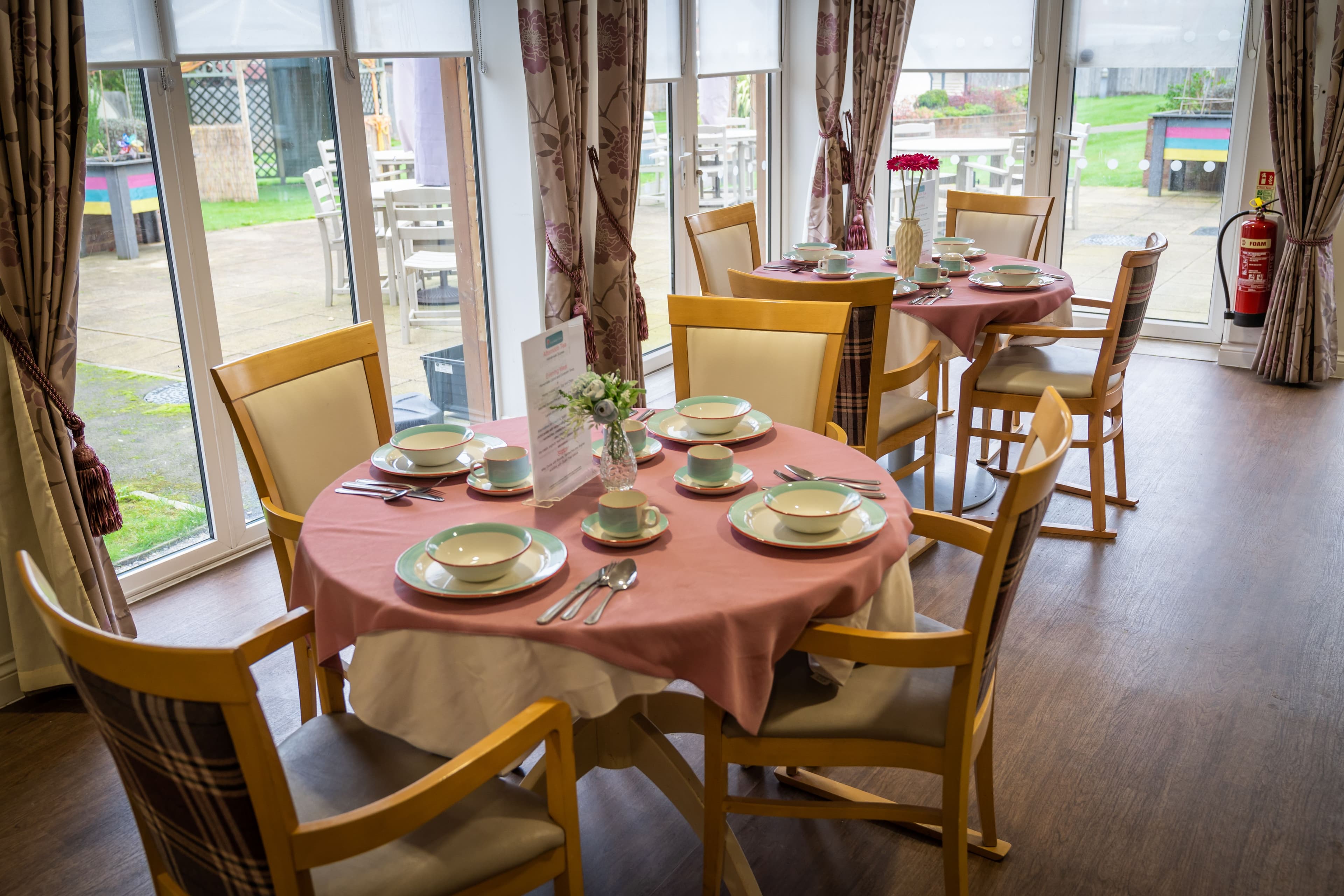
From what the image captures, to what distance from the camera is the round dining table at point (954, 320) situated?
362 centimetres

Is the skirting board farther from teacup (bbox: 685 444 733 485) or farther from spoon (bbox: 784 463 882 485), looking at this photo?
Answer: spoon (bbox: 784 463 882 485)

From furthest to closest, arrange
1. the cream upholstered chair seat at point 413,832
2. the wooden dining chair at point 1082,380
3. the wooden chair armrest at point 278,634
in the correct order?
1. the wooden dining chair at point 1082,380
2. the wooden chair armrest at point 278,634
3. the cream upholstered chair seat at point 413,832

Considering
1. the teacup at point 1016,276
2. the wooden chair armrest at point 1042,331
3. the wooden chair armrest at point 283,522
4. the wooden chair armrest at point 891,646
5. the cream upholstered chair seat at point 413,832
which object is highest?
the teacup at point 1016,276

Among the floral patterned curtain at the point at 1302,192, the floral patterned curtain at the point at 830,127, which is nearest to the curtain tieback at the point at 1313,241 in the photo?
the floral patterned curtain at the point at 1302,192

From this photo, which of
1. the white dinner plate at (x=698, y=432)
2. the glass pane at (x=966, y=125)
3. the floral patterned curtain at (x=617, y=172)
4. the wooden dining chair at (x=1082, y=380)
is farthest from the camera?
the glass pane at (x=966, y=125)

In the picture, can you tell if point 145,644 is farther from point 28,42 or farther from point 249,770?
point 28,42

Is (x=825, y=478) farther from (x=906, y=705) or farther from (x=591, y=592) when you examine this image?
(x=591, y=592)

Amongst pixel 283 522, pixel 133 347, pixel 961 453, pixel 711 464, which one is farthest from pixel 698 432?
pixel 133 347

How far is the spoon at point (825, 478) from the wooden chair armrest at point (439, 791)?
73 centimetres

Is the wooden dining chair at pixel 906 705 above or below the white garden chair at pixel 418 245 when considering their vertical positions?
below

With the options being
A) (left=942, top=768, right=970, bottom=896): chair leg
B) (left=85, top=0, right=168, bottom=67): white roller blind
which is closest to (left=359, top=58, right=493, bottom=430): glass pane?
(left=85, top=0, right=168, bottom=67): white roller blind

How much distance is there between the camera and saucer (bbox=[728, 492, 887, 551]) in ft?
6.11

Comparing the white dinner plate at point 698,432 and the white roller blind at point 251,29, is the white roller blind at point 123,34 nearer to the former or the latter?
the white roller blind at point 251,29

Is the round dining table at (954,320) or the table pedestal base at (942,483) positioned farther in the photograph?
the table pedestal base at (942,483)
